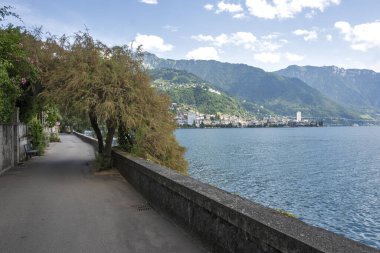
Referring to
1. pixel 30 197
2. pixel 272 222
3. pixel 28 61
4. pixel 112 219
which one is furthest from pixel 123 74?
pixel 272 222

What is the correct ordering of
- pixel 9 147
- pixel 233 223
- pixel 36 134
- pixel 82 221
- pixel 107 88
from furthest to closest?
pixel 36 134
pixel 9 147
pixel 107 88
pixel 82 221
pixel 233 223

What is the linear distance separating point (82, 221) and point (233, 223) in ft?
13.5

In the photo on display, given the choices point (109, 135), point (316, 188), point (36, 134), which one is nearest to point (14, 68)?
point (109, 135)

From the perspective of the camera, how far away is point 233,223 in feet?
17.3

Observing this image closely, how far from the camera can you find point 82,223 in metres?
8.06

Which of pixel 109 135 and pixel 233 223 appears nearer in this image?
pixel 233 223

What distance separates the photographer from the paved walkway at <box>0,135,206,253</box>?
6512mm

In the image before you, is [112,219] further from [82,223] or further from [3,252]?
[3,252]

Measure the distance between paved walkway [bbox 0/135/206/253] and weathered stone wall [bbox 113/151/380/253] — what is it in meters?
0.34

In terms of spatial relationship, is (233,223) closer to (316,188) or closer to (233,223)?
(233,223)

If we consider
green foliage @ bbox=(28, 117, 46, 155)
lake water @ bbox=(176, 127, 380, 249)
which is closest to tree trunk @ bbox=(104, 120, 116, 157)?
green foliage @ bbox=(28, 117, 46, 155)

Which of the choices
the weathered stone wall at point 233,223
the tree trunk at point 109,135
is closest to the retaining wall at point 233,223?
the weathered stone wall at point 233,223

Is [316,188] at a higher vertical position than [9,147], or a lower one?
lower

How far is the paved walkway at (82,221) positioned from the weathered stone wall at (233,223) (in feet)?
1.11
